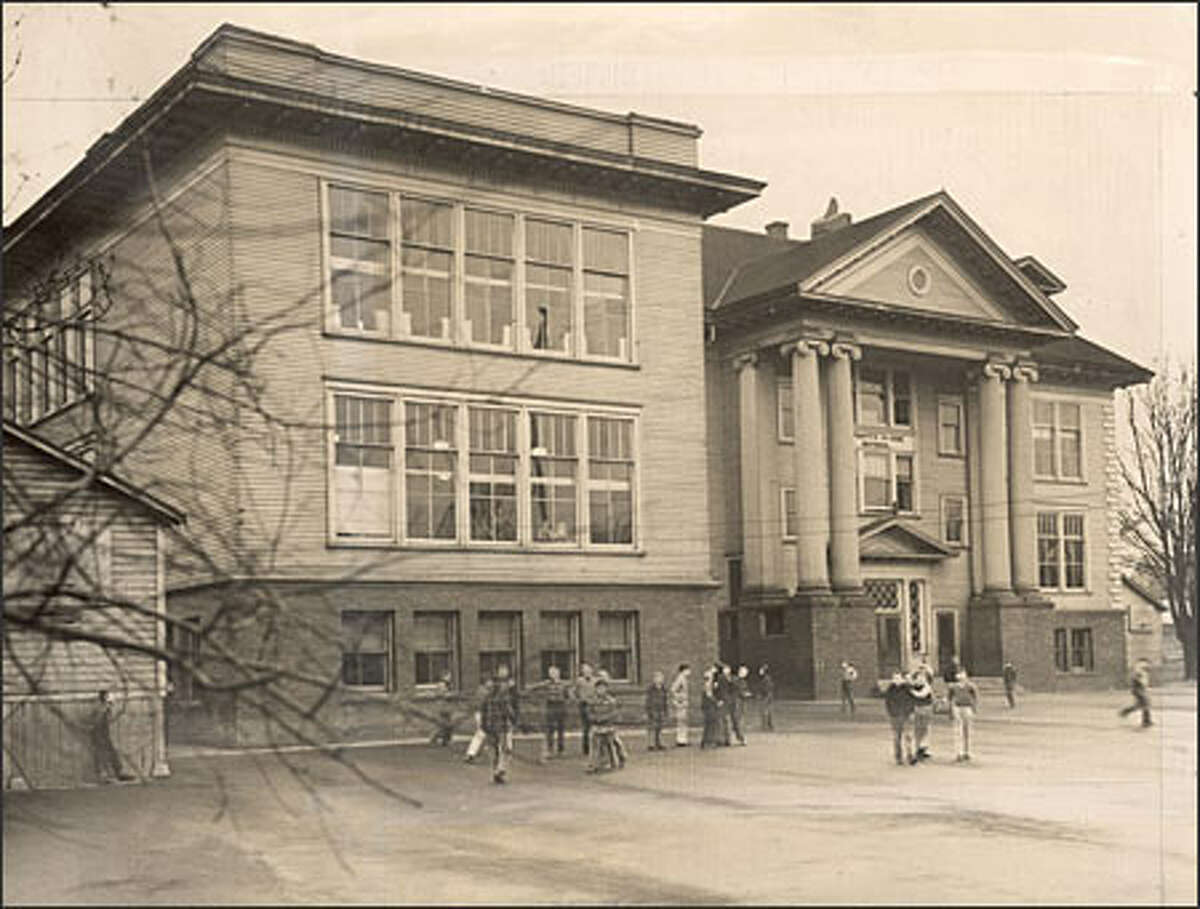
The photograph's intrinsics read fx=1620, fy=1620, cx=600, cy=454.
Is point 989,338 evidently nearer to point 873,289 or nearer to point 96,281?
point 873,289

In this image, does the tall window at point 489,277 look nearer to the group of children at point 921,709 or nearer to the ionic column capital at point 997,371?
the ionic column capital at point 997,371

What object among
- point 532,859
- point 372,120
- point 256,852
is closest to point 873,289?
point 372,120

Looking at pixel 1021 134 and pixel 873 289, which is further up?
pixel 1021 134

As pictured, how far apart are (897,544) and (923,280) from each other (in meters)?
1.59

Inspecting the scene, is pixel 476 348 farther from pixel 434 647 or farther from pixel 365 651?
pixel 365 651

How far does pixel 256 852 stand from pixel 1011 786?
4.11 metres

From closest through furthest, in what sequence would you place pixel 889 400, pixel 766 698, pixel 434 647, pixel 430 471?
pixel 434 647
pixel 430 471
pixel 766 698
pixel 889 400

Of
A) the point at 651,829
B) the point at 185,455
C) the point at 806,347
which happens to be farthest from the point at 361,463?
the point at 806,347

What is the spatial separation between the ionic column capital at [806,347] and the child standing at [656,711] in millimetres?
2185

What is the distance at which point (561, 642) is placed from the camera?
8781 mm

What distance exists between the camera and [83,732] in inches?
317

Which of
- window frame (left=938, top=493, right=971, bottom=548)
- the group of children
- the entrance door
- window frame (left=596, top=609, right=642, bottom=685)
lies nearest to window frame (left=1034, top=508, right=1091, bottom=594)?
window frame (left=938, top=493, right=971, bottom=548)

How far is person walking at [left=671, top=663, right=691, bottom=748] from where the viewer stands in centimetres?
875

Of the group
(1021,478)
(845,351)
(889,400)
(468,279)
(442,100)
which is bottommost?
(1021,478)
